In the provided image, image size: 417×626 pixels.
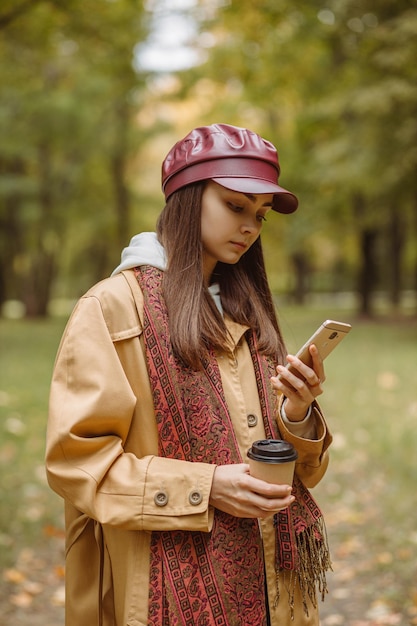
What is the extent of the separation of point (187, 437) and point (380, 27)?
12.8m

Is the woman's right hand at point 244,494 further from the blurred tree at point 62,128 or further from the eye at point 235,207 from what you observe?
the blurred tree at point 62,128

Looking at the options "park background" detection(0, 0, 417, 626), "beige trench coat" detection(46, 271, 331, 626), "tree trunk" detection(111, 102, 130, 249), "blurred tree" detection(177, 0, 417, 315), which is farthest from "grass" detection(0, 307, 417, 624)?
"tree trunk" detection(111, 102, 130, 249)

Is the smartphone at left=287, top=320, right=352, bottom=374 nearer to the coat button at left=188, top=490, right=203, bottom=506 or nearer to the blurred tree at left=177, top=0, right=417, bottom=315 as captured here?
the coat button at left=188, top=490, right=203, bottom=506

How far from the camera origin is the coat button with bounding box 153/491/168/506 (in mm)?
1701

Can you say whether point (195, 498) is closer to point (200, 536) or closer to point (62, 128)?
point (200, 536)

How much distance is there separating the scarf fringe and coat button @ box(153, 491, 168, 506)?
0.46 m

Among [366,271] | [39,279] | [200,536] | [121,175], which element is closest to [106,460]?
[200,536]

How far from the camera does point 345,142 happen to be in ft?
51.9

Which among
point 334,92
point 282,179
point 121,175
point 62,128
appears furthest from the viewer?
point 121,175

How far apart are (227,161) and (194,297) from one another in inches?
16.0

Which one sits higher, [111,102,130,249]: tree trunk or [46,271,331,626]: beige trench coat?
[111,102,130,249]: tree trunk

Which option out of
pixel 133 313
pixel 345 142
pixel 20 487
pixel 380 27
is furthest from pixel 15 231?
pixel 133 313

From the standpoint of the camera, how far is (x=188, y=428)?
183 cm

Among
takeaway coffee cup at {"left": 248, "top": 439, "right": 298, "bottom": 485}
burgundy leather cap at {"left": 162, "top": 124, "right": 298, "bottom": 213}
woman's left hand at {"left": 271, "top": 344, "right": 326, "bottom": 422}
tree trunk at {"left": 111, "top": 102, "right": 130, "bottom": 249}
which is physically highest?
tree trunk at {"left": 111, "top": 102, "right": 130, "bottom": 249}
